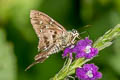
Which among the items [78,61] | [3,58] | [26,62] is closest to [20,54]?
[26,62]

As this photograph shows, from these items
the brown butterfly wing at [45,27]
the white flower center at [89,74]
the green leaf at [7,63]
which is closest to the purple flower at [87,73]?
the white flower center at [89,74]

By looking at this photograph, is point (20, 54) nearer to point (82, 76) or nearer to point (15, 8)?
point (15, 8)

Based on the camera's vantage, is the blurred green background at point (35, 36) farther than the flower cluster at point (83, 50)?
Yes

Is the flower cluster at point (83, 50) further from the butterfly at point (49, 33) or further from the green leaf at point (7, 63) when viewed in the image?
the green leaf at point (7, 63)

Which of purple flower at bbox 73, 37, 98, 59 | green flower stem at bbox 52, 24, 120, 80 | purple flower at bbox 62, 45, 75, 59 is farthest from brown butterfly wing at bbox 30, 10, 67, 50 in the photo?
green flower stem at bbox 52, 24, 120, 80

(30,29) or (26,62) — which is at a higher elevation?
(30,29)

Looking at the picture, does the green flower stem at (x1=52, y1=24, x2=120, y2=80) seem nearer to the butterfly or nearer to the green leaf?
the butterfly
